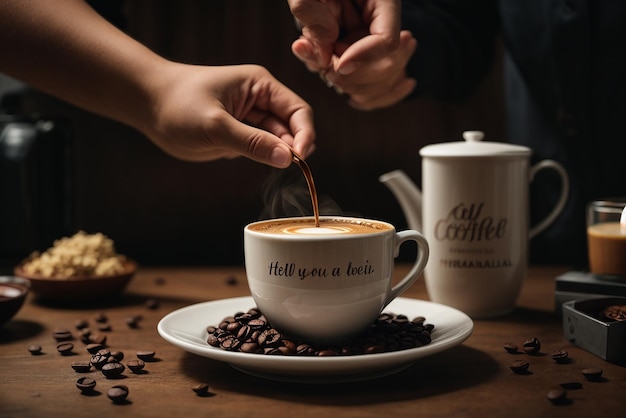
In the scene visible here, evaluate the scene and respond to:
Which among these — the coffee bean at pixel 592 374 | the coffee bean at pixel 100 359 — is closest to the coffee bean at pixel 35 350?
the coffee bean at pixel 100 359

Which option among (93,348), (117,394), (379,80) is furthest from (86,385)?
(379,80)

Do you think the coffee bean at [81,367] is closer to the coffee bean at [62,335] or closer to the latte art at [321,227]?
the coffee bean at [62,335]

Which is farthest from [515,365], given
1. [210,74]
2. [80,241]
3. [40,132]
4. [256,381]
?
[40,132]

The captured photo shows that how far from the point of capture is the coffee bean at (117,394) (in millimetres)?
904

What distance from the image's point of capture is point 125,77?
127 centimetres

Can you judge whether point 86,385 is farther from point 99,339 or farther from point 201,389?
point 99,339

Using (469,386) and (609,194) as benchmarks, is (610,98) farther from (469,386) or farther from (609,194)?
(469,386)

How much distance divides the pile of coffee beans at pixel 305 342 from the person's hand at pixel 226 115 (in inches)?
10.1

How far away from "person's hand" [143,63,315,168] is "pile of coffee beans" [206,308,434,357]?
26cm

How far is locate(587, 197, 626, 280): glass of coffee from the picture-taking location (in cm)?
129

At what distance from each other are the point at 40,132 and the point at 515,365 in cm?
129

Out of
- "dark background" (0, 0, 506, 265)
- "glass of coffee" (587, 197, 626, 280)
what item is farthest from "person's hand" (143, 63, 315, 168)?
"dark background" (0, 0, 506, 265)

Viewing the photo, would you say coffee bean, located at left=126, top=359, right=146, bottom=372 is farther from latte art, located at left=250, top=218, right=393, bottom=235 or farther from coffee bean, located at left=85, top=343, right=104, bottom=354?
latte art, located at left=250, top=218, right=393, bottom=235

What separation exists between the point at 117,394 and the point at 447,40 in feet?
4.40
